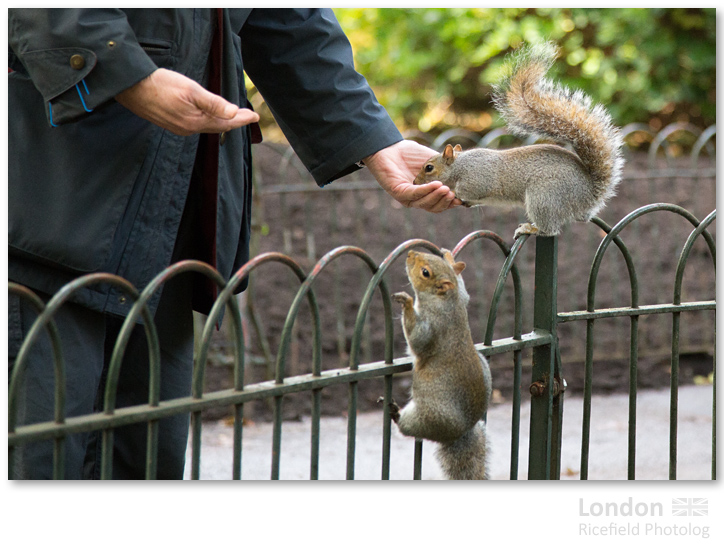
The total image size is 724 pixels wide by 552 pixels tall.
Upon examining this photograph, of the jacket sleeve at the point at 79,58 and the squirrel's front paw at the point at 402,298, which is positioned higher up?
the jacket sleeve at the point at 79,58

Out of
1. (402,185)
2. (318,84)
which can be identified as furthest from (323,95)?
(402,185)

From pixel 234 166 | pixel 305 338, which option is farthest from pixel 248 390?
pixel 305 338

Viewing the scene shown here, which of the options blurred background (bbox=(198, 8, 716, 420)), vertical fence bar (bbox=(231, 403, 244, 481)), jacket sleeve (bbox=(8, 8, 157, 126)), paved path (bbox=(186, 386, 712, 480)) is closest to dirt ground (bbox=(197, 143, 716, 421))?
blurred background (bbox=(198, 8, 716, 420))

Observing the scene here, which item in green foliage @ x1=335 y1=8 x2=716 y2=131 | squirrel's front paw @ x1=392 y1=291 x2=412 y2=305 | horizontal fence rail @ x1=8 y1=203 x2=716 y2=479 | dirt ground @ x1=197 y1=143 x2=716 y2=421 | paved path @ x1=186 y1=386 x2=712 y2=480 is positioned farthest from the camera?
green foliage @ x1=335 y1=8 x2=716 y2=131

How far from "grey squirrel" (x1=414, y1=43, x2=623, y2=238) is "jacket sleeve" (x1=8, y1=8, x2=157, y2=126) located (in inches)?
31.9

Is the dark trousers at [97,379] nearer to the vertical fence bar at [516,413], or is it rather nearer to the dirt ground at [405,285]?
the vertical fence bar at [516,413]

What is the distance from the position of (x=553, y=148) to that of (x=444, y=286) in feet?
2.04

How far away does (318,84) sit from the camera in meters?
1.36

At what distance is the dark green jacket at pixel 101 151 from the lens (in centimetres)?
95

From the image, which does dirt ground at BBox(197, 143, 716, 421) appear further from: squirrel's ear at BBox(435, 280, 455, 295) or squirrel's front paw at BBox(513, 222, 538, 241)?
squirrel's ear at BBox(435, 280, 455, 295)

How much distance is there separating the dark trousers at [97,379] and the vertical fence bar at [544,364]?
61 cm

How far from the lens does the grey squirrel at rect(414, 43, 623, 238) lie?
1547 mm

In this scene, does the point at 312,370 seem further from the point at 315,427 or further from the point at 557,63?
the point at 557,63
